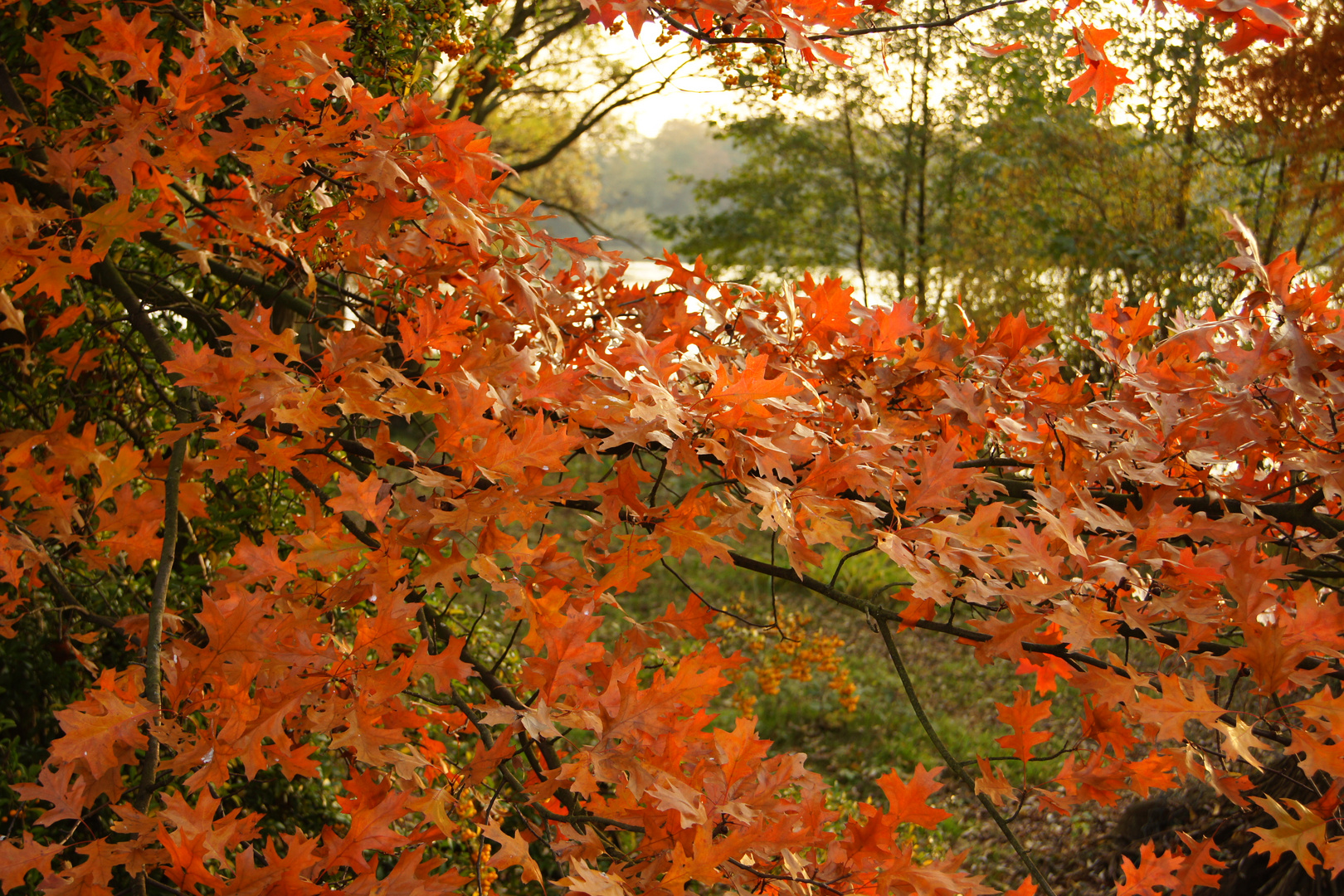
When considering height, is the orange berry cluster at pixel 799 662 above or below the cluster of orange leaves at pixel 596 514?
below

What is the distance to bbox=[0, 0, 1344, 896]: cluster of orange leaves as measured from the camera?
1.35 meters

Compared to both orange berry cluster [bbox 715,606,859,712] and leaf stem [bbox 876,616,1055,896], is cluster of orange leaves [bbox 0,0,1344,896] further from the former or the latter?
orange berry cluster [bbox 715,606,859,712]

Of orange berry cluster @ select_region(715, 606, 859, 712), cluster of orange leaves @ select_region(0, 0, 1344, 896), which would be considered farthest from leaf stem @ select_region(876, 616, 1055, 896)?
orange berry cluster @ select_region(715, 606, 859, 712)

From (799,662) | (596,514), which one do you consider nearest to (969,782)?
(596,514)

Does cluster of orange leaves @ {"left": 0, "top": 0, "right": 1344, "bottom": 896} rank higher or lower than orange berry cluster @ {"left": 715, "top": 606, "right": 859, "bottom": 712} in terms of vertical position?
higher

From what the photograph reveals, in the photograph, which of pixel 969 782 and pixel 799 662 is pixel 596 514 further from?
pixel 799 662

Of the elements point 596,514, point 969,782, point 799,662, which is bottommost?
point 799,662

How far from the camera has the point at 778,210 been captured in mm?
11273

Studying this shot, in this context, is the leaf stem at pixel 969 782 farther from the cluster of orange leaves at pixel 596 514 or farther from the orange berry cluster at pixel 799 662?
the orange berry cluster at pixel 799 662

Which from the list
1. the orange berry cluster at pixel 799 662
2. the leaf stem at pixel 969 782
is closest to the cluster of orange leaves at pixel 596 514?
the leaf stem at pixel 969 782

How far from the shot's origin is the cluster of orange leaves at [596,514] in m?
1.35

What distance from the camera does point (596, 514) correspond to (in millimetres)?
1819

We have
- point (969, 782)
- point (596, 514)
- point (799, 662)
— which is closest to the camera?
point (969, 782)

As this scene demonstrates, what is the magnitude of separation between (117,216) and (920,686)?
6401mm
